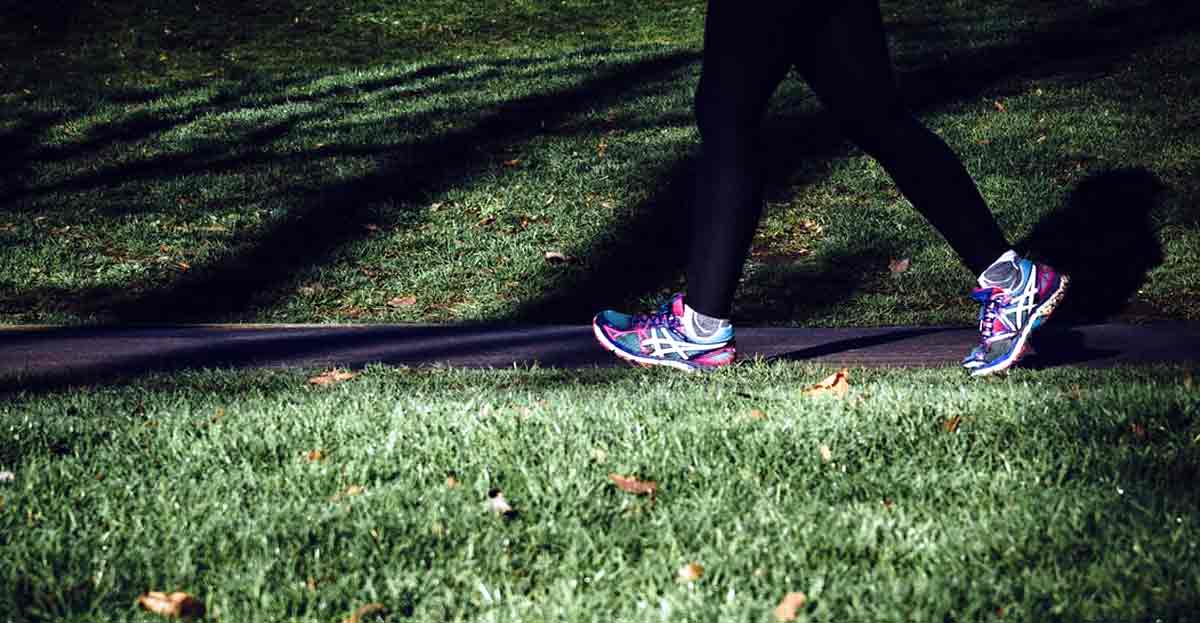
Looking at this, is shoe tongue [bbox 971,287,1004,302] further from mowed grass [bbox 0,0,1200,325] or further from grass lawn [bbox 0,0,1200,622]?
mowed grass [bbox 0,0,1200,325]

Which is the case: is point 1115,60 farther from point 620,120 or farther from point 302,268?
point 302,268

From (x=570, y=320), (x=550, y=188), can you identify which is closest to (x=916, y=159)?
(x=570, y=320)

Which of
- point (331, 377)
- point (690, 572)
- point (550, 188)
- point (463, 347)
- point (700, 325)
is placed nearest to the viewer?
point (690, 572)

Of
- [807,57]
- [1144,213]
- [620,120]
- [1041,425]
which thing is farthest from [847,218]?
[1041,425]

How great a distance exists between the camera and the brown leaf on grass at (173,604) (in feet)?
6.68

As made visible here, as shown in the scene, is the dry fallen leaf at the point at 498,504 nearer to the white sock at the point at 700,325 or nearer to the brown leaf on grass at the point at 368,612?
the brown leaf on grass at the point at 368,612

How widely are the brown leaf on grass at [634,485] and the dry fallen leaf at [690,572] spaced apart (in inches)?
14.2

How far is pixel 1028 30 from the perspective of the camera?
11.8m

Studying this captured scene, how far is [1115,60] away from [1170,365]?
7112 mm

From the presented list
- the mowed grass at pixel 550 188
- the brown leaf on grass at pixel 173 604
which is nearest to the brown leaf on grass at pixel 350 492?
the brown leaf on grass at pixel 173 604

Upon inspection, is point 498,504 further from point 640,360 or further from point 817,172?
point 817,172

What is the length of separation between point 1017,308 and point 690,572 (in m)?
1.83

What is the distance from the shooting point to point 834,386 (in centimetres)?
348

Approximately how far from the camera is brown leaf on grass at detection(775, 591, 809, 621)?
76.5 inches
